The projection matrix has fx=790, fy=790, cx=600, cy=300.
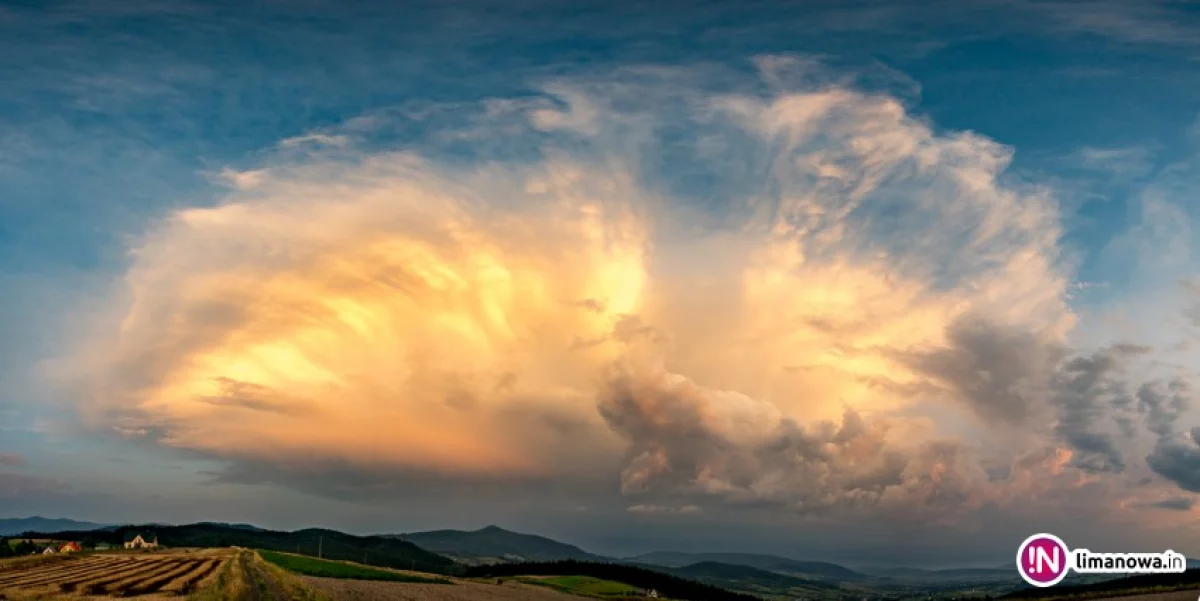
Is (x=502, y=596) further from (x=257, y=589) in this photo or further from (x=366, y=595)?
(x=257, y=589)

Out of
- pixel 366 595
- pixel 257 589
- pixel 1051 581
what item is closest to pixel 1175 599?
pixel 1051 581

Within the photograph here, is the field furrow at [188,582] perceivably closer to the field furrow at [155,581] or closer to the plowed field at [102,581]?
the plowed field at [102,581]

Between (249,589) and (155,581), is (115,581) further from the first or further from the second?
(249,589)

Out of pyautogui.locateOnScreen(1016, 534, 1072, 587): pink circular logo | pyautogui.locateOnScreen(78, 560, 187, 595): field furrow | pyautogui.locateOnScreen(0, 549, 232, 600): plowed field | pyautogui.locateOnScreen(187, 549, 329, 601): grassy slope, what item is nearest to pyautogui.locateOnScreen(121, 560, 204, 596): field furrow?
pyautogui.locateOnScreen(0, 549, 232, 600): plowed field

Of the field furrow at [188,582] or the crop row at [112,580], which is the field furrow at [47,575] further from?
the field furrow at [188,582]

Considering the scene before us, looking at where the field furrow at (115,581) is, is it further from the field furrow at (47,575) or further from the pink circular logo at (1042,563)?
the pink circular logo at (1042,563)

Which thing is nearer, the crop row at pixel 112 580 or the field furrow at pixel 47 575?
the crop row at pixel 112 580

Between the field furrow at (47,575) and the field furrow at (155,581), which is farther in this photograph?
the field furrow at (47,575)

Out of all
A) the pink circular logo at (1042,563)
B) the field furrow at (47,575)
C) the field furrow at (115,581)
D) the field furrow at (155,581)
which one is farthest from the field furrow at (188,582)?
the pink circular logo at (1042,563)

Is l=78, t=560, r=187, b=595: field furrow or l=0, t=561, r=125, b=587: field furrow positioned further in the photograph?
l=0, t=561, r=125, b=587: field furrow

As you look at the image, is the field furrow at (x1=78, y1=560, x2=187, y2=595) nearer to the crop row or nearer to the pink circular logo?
the crop row

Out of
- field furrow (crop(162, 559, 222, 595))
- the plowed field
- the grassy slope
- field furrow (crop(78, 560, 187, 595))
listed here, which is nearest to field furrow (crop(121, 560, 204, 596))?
the plowed field

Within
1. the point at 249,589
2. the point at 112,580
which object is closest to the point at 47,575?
the point at 112,580

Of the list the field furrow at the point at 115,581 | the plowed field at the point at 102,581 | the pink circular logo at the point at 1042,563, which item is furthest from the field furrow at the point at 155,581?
the pink circular logo at the point at 1042,563
